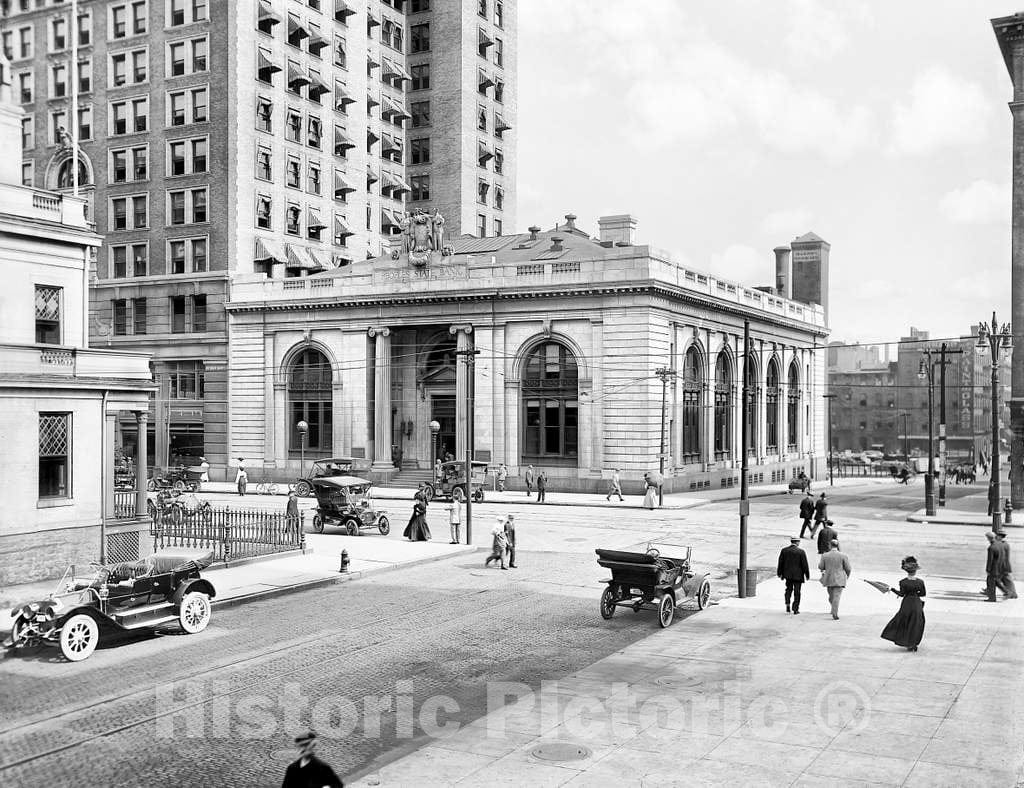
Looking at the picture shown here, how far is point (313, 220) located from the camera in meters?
69.4

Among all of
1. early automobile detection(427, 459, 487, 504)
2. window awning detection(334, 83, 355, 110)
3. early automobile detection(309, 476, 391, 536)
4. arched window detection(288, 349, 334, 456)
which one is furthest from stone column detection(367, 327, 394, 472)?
window awning detection(334, 83, 355, 110)

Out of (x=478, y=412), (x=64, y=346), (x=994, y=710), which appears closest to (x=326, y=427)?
(x=478, y=412)

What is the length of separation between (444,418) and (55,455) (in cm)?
3393

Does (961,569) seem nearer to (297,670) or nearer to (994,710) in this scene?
(994,710)

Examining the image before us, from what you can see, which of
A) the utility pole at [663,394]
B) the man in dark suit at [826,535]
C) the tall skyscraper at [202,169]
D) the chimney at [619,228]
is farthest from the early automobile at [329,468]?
the man in dark suit at [826,535]

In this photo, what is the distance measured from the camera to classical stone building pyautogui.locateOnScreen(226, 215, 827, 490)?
52.8 meters

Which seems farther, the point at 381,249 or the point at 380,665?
the point at 381,249

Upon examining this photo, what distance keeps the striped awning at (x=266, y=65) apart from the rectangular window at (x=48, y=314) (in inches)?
1665

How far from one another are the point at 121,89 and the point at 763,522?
49.0 m

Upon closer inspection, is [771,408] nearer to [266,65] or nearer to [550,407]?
[550,407]

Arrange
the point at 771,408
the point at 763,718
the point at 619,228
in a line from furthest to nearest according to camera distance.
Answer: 1. the point at 771,408
2. the point at 619,228
3. the point at 763,718

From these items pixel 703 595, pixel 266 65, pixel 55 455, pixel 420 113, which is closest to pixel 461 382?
pixel 266 65

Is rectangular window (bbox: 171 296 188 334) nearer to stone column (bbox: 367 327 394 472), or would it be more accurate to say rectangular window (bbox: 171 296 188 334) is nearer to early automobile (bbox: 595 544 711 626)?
stone column (bbox: 367 327 394 472)

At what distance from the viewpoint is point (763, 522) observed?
40781mm
